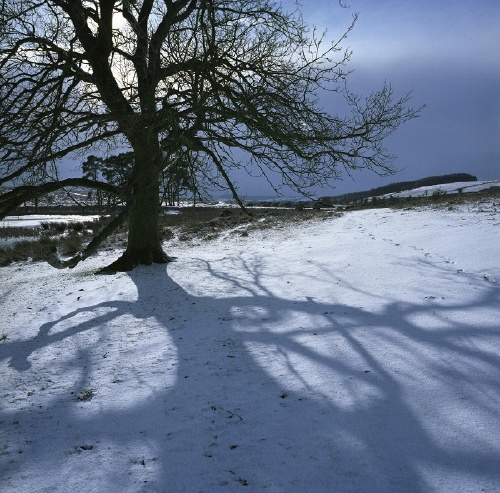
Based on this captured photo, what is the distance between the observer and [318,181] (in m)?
7.90

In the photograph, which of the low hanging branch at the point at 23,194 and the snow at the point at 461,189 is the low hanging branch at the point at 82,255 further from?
the snow at the point at 461,189

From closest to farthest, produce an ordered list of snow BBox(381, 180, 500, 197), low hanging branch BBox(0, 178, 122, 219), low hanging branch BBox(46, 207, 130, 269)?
low hanging branch BBox(0, 178, 122, 219) < low hanging branch BBox(46, 207, 130, 269) < snow BBox(381, 180, 500, 197)

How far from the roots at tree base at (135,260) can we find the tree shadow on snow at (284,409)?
4640 millimetres

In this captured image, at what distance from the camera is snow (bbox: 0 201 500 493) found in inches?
89.3

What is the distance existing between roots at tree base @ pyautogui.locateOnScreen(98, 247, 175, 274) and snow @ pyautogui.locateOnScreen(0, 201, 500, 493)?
247 cm

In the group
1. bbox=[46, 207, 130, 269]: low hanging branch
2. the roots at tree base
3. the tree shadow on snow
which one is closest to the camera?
the tree shadow on snow

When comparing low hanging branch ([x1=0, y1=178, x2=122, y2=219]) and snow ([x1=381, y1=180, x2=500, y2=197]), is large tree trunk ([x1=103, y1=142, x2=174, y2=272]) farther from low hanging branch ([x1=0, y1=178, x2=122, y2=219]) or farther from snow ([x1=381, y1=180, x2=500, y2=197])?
snow ([x1=381, y1=180, x2=500, y2=197])

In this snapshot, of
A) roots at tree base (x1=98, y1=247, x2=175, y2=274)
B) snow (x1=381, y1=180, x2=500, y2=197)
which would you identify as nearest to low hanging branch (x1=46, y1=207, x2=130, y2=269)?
roots at tree base (x1=98, y1=247, x2=175, y2=274)

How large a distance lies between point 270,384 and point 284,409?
0.41 m

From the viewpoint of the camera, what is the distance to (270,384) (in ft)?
10.6

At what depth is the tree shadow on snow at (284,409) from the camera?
7.30ft

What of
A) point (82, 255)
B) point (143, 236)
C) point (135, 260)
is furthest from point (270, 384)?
point (143, 236)

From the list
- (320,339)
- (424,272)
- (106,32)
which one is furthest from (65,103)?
(424,272)

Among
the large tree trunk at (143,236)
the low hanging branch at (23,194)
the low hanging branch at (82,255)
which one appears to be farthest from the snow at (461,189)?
the low hanging branch at (23,194)
